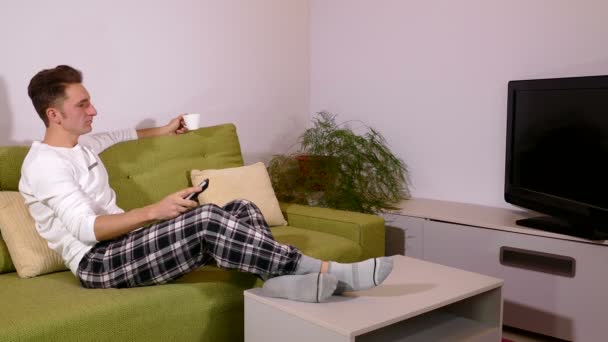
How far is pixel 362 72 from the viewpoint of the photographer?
405 centimetres

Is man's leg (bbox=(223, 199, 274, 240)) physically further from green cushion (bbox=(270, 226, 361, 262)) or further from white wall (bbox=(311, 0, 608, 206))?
white wall (bbox=(311, 0, 608, 206))

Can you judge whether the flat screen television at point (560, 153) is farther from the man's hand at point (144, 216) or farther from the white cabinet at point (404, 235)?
the man's hand at point (144, 216)

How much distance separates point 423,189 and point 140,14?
6.02 feet

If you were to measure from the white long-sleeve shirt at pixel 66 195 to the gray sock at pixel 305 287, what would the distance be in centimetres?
62

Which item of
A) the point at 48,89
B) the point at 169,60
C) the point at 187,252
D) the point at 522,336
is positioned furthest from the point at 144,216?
the point at 522,336

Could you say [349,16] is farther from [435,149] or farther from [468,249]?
[468,249]

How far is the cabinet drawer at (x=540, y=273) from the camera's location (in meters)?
2.69

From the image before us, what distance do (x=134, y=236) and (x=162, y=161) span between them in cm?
82

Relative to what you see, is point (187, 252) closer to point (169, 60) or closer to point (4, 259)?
point (4, 259)

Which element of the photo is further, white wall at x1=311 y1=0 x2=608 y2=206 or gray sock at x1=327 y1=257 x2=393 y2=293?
white wall at x1=311 y1=0 x2=608 y2=206

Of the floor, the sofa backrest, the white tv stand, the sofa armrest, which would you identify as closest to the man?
the sofa backrest

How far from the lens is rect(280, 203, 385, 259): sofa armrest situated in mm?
2893

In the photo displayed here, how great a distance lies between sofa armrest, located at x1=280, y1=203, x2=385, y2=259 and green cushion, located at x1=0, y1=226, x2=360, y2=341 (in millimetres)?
597

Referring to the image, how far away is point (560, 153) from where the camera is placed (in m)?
2.86
